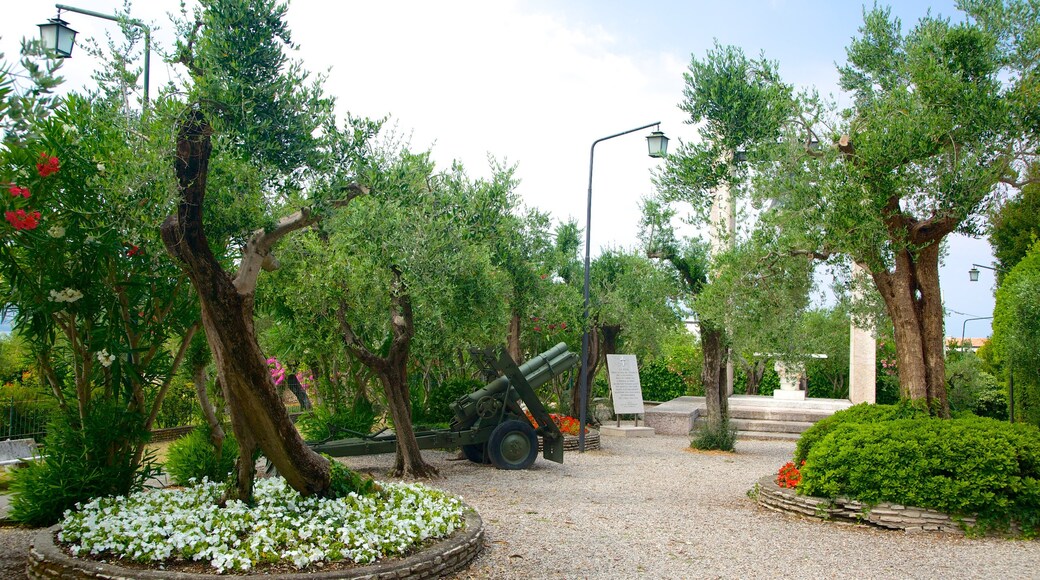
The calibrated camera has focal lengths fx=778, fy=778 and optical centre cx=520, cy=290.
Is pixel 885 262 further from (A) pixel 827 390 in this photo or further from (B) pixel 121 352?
(A) pixel 827 390

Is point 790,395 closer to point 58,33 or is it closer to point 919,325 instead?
point 919,325

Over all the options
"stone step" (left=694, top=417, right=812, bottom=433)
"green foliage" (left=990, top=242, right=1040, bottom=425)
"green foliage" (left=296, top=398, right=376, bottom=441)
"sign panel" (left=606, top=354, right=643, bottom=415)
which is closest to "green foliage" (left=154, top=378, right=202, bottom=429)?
"green foliage" (left=296, top=398, right=376, bottom=441)

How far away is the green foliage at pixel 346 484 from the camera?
6941 mm

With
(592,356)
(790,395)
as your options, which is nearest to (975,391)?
(790,395)

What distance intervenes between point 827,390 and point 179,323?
82.6 feet

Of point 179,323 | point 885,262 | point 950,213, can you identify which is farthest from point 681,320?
point 179,323

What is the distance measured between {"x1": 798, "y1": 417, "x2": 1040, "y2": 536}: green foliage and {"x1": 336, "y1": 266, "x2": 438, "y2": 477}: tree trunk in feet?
16.6

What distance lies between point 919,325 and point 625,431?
9.20m

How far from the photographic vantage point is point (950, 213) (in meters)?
8.99

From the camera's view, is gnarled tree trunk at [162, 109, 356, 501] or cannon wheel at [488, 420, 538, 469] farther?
cannon wheel at [488, 420, 538, 469]

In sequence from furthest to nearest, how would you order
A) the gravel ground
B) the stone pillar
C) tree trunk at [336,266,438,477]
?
the stone pillar
tree trunk at [336,266,438,477]
the gravel ground

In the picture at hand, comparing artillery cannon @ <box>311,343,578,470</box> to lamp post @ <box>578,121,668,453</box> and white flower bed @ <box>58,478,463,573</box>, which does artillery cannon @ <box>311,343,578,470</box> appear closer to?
lamp post @ <box>578,121,668,453</box>

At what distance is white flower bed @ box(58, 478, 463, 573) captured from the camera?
553 centimetres

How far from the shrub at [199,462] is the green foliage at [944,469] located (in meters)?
6.52
